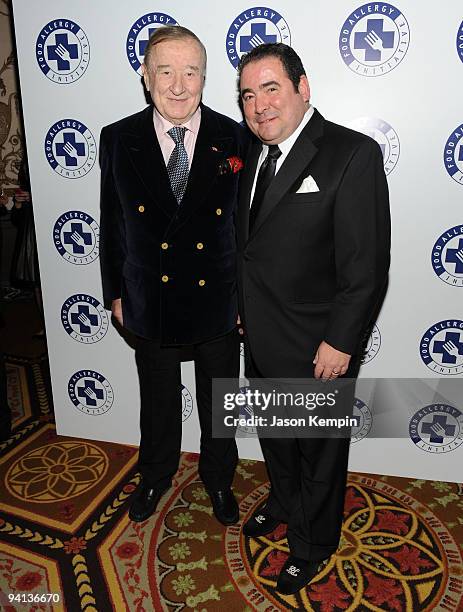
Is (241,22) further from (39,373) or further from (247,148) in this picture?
(39,373)

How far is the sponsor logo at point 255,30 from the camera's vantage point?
2475 millimetres

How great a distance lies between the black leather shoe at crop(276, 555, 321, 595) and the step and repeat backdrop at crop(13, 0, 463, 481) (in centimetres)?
89

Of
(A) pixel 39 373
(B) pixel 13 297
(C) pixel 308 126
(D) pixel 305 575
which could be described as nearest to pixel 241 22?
(C) pixel 308 126

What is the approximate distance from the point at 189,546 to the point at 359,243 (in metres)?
1.61

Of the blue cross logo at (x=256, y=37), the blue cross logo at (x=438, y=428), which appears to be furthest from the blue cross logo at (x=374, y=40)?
the blue cross logo at (x=438, y=428)

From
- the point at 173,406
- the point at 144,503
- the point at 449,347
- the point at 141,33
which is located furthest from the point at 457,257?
the point at 144,503

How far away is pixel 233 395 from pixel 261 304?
0.74 meters

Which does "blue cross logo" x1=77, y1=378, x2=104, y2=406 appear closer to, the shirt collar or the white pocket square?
the shirt collar

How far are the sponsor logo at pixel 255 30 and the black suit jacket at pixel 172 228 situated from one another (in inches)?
15.3

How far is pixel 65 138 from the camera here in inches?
112

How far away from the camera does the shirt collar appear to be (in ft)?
7.49

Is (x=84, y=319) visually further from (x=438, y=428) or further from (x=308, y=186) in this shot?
(x=438, y=428)

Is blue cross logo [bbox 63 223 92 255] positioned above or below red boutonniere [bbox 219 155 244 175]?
below

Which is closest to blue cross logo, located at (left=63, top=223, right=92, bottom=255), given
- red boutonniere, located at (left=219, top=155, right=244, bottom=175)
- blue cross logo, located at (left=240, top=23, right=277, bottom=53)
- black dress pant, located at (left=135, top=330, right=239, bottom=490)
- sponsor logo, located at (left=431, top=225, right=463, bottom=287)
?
black dress pant, located at (left=135, top=330, right=239, bottom=490)
